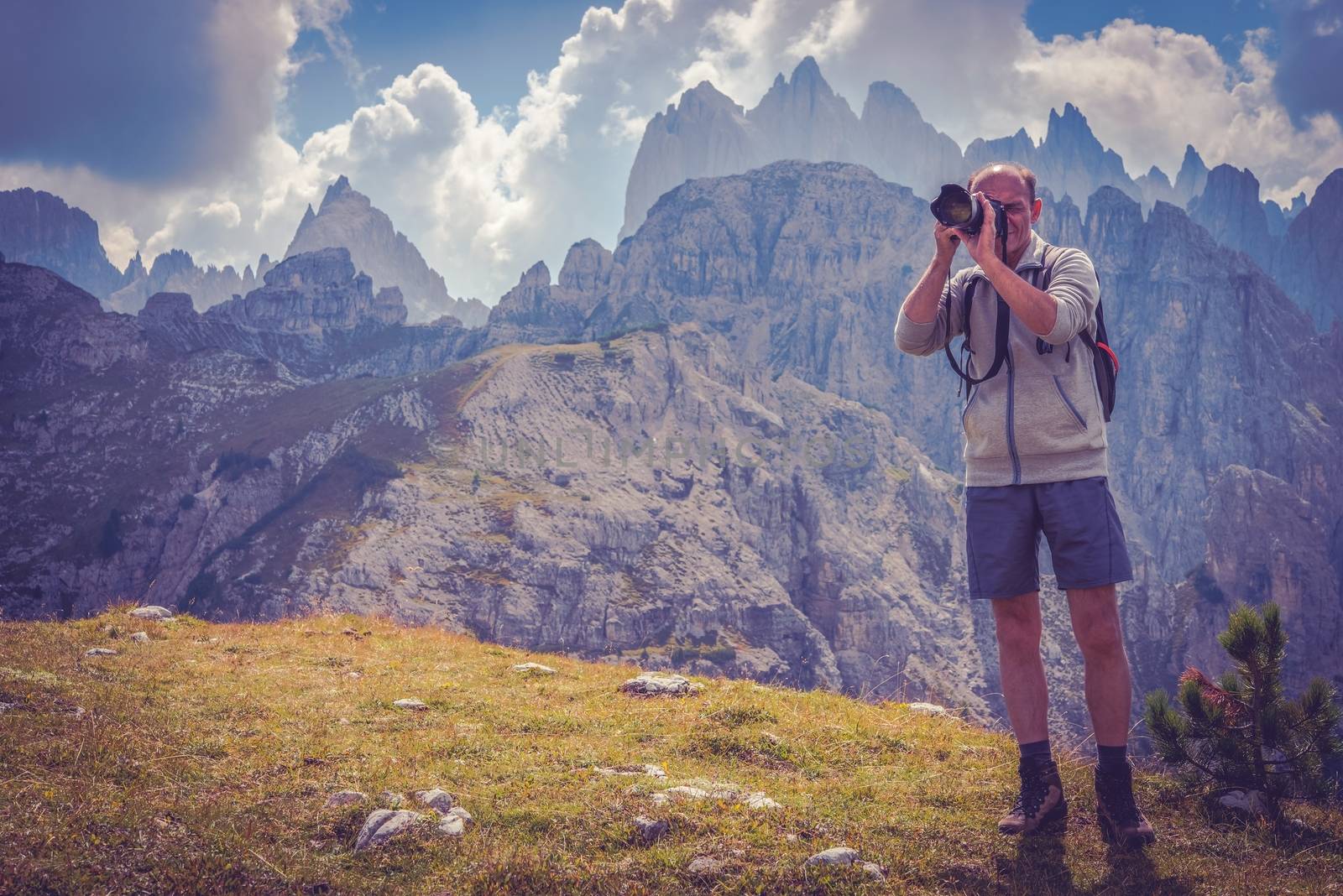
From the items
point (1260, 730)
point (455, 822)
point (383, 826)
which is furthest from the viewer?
point (1260, 730)

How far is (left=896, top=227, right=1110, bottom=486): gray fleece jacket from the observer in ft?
21.6

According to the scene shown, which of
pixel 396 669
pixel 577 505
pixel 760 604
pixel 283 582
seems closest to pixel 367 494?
pixel 283 582

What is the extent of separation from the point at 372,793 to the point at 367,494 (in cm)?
18735

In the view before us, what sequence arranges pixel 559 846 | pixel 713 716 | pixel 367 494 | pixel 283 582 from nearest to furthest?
pixel 559 846, pixel 713 716, pixel 283 582, pixel 367 494

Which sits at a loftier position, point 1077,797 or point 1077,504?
point 1077,504

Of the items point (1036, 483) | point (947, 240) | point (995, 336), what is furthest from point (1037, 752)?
point (947, 240)

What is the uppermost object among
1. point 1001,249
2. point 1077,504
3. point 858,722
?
point 1001,249

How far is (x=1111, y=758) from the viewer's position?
6.70m

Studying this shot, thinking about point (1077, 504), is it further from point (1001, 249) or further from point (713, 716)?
point (713, 716)

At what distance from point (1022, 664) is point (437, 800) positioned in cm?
526

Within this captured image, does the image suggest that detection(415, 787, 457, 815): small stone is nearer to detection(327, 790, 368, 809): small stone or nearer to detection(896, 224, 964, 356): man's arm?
detection(327, 790, 368, 809): small stone

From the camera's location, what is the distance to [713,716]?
10.7 metres

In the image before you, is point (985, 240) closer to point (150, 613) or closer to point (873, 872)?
point (873, 872)

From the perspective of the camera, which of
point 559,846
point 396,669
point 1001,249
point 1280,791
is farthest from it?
point 396,669
